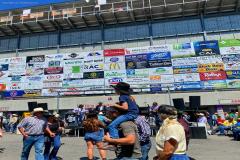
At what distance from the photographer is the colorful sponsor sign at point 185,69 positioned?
85.8ft

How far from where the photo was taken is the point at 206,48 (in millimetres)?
26719

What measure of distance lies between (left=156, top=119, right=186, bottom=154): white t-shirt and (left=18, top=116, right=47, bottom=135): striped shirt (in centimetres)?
409

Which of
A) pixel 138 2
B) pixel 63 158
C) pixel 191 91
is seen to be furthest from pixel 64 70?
pixel 63 158

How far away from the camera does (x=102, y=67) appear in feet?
94.3

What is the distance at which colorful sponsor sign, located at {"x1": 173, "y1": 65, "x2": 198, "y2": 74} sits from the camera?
2616 cm

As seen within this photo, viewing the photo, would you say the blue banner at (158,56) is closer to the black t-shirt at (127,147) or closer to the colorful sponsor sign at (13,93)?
the colorful sponsor sign at (13,93)

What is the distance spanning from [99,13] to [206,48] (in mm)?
13389

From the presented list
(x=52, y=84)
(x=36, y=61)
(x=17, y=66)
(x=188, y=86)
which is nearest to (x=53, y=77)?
(x=52, y=84)

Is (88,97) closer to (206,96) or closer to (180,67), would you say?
(180,67)

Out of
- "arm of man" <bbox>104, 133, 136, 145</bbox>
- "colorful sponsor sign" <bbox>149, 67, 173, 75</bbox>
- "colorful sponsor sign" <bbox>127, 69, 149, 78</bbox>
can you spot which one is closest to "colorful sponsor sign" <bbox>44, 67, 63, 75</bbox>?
"colorful sponsor sign" <bbox>127, 69, 149, 78</bbox>

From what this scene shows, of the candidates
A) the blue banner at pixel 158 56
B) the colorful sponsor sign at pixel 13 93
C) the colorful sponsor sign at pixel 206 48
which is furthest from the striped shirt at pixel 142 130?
the colorful sponsor sign at pixel 13 93

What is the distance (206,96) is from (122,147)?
904 inches

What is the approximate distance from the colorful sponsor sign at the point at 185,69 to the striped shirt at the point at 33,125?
2157 cm

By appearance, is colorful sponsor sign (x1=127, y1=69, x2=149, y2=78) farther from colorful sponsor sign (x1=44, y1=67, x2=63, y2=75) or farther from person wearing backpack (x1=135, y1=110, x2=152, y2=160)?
Result: person wearing backpack (x1=135, y1=110, x2=152, y2=160)
